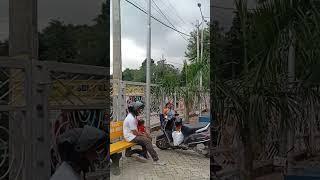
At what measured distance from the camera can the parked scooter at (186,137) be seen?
6160mm

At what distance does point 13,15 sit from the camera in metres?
1.69

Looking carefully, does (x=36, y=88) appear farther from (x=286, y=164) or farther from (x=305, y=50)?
(x=286, y=164)

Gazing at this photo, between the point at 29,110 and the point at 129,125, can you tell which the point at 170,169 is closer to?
the point at 129,125

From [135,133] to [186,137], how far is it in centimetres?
125

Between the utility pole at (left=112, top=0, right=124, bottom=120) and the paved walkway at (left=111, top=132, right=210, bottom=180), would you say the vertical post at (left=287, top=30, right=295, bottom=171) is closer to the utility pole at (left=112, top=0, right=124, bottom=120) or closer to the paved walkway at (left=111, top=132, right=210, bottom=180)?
the paved walkway at (left=111, top=132, right=210, bottom=180)

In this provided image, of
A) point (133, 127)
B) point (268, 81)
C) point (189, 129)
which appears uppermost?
point (268, 81)

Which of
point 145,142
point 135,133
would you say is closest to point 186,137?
point 145,142

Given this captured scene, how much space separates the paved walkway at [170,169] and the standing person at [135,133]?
0.15 m

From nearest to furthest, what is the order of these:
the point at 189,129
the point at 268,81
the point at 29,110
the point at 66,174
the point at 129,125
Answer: the point at 66,174, the point at 29,110, the point at 268,81, the point at 129,125, the point at 189,129

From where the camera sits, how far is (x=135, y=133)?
5.33m

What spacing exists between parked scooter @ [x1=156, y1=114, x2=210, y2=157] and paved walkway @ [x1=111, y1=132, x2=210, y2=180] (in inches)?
5.1

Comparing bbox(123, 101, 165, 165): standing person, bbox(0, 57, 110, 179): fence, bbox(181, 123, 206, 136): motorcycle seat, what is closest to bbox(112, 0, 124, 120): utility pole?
bbox(123, 101, 165, 165): standing person

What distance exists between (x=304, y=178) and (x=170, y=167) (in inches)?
122

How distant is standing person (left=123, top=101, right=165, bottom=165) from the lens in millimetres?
→ 5258
